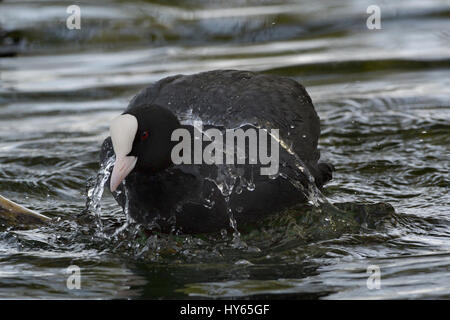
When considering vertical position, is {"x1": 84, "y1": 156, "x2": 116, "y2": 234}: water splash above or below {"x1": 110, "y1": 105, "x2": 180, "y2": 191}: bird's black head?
below

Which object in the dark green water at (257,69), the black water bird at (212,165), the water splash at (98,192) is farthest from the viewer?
the water splash at (98,192)

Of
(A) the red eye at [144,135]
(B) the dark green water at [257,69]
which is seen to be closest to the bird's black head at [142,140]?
(A) the red eye at [144,135]

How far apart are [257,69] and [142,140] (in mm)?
4364

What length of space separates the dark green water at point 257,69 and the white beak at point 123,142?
459mm

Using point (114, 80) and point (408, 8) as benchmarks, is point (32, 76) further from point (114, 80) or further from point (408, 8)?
point (408, 8)

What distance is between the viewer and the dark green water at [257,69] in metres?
4.46

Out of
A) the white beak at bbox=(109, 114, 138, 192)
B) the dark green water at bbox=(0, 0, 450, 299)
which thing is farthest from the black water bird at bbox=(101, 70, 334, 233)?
the dark green water at bbox=(0, 0, 450, 299)

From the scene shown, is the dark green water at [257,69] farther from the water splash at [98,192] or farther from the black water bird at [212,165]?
the black water bird at [212,165]

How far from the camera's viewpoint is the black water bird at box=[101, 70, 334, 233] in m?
4.68

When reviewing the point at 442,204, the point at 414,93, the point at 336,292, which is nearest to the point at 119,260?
the point at 336,292

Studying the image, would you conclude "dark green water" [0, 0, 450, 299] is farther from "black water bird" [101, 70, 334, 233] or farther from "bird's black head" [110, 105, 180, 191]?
"bird's black head" [110, 105, 180, 191]

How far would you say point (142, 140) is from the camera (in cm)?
466

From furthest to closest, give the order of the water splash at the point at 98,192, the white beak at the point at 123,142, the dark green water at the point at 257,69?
the water splash at the point at 98,192
the white beak at the point at 123,142
the dark green water at the point at 257,69

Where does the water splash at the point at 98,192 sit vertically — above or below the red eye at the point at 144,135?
below
